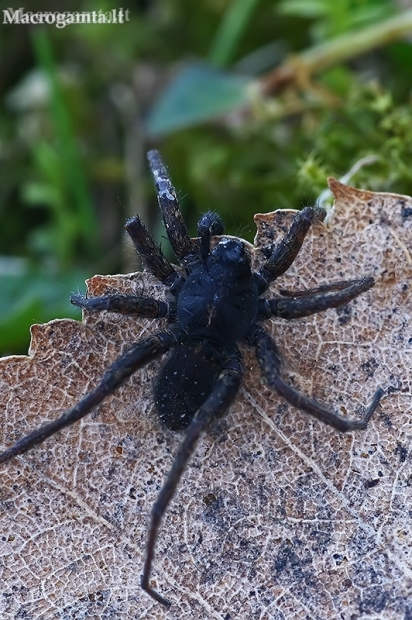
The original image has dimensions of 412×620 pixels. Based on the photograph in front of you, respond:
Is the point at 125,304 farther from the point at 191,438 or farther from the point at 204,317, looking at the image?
the point at 191,438

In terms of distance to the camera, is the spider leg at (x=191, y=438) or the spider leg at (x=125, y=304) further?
the spider leg at (x=125, y=304)

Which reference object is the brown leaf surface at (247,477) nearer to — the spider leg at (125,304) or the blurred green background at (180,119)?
the spider leg at (125,304)

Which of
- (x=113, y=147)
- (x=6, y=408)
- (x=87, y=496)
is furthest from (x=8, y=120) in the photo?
(x=87, y=496)

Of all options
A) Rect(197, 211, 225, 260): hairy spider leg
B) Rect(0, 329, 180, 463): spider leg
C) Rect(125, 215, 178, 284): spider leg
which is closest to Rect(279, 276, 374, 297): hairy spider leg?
Rect(197, 211, 225, 260): hairy spider leg

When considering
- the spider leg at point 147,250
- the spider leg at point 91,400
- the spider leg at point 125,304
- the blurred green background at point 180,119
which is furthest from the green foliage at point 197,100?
the spider leg at point 91,400
